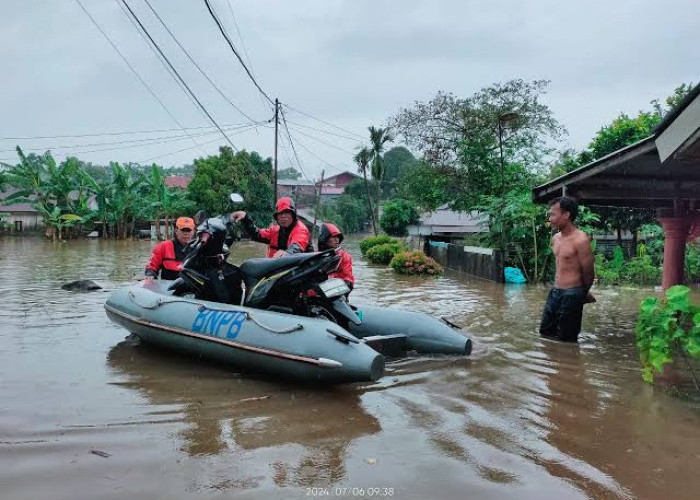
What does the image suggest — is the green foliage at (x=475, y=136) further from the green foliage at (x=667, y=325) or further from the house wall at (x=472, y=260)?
the green foliage at (x=667, y=325)

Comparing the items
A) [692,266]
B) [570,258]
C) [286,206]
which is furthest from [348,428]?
[692,266]

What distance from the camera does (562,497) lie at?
3391 mm

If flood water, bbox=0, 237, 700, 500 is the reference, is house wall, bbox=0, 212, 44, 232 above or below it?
above

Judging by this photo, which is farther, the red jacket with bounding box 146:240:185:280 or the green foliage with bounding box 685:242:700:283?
the green foliage with bounding box 685:242:700:283

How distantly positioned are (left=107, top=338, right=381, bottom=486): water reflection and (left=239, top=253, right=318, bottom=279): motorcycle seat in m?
1.03

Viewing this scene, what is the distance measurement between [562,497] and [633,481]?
0.51 m

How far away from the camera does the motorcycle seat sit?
5.79 meters

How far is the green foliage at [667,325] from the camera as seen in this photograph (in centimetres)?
476

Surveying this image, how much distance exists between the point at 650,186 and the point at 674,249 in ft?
2.86

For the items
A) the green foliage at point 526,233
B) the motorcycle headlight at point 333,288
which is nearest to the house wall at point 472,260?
the green foliage at point 526,233

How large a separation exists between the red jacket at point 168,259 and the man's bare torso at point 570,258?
15.8 ft

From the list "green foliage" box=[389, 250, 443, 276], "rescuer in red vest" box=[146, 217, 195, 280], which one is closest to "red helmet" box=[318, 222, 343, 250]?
"rescuer in red vest" box=[146, 217, 195, 280]

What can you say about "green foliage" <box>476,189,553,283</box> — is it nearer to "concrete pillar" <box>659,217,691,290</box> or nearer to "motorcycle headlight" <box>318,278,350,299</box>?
"concrete pillar" <box>659,217,691,290</box>

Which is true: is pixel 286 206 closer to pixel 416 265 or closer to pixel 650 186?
pixel 650 186
